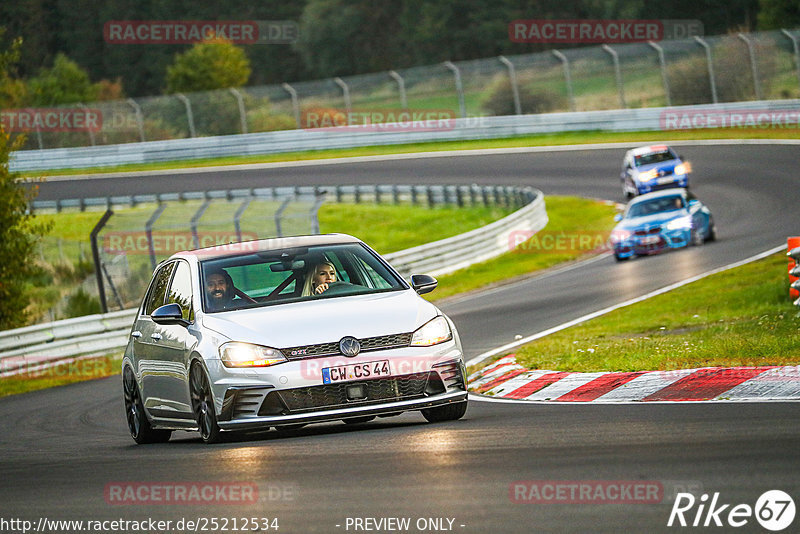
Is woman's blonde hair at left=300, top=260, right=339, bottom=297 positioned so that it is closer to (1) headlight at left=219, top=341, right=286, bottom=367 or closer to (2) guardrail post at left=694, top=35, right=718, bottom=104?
(1) headlight at left=219, top=341, right=286, bottom=367

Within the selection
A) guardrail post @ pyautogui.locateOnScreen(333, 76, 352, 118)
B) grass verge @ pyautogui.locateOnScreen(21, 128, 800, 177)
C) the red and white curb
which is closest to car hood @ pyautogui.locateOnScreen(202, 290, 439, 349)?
the red and white curb

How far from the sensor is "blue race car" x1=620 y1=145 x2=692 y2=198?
33.1 m

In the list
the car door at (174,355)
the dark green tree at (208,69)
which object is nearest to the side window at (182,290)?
the car door at (174,355)

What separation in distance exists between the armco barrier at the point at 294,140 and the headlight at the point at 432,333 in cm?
3931

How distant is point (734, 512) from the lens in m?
5.38

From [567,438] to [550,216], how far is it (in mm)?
27187

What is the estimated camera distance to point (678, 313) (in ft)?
53.6

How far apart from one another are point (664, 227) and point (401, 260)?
5247 mm

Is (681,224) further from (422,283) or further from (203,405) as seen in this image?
(203,405)

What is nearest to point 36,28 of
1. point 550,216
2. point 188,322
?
point 550,216

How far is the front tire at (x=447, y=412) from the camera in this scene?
9430 millimetres

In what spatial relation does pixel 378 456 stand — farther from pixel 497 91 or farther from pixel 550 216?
pixel 497 91

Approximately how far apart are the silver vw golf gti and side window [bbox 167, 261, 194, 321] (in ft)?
0.06

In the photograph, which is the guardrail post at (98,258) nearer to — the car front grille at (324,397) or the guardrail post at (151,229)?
the guardrail post at (151,229)
